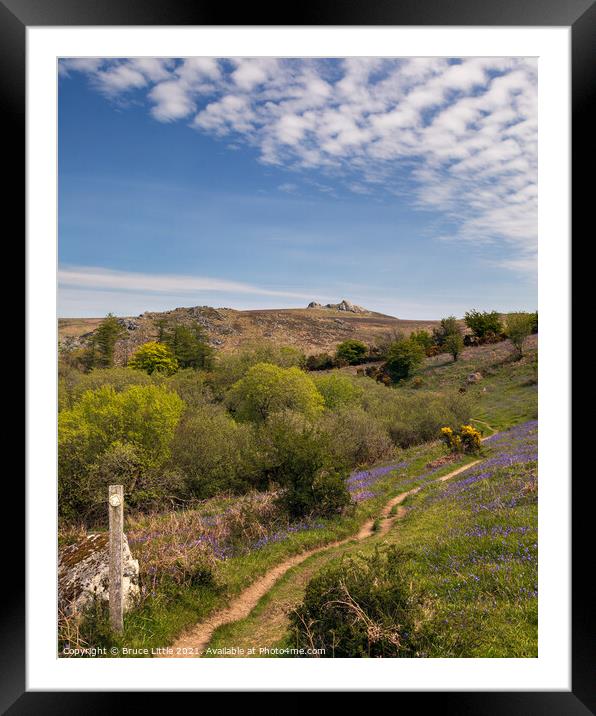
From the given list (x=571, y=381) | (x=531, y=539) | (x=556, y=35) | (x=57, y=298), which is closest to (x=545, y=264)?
(x=571, y=381)

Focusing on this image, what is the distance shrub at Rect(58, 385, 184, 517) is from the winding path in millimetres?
2591

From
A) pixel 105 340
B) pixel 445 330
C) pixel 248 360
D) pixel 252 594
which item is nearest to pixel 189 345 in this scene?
pixel 248 360

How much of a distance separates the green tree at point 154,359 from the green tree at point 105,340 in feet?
1.30

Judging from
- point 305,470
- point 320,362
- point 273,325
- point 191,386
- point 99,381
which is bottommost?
point 305,470

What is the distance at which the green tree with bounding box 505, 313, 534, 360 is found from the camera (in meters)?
5.14

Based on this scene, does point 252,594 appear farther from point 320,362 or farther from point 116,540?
point 320,362

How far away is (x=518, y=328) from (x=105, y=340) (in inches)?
231

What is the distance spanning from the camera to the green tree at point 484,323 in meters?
5.54

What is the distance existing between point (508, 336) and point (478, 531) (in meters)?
2.57

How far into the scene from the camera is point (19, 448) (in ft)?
12.0

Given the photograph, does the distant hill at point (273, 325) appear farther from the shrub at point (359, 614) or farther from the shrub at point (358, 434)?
the shrub at point (359, 614)

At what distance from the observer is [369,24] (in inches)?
145

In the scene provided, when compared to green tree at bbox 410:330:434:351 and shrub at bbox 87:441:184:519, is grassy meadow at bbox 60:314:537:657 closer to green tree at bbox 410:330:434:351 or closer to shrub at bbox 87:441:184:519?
shrub at bbox 87:441:184:519

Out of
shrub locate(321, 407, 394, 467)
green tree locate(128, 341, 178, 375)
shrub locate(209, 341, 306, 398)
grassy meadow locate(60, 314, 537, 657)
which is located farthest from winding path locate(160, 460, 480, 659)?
green tree locate(128, 341, 178, 375)
